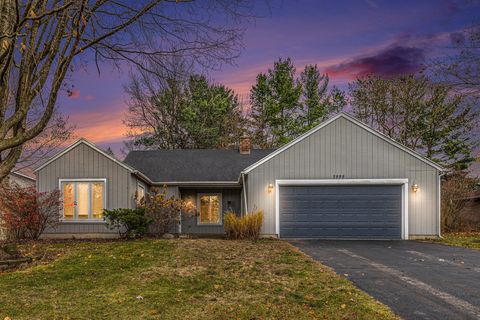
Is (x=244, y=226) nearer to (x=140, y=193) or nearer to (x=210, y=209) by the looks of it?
(x=210, y=209)

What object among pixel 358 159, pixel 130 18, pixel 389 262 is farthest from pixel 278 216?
pixel 130 18

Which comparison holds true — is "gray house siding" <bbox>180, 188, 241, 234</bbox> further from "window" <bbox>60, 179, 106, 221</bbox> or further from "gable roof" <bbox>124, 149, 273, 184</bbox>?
"window" <bbox>60, 179, 106, 221</bbox>

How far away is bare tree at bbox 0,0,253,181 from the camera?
19.1 feet

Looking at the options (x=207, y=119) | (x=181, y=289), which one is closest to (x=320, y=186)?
(x=181, y=289)

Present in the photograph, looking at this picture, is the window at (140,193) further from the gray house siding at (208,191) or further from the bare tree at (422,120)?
the bare tree at (422,120)

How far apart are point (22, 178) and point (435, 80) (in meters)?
23.8

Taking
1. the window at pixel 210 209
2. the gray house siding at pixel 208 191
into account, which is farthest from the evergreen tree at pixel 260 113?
the window at pixel 210 209

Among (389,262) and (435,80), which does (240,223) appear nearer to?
(389,262)

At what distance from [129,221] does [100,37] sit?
9.21 meters

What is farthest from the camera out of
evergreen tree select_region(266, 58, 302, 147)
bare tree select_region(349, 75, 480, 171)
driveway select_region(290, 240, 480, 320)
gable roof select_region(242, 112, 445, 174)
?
evergreen tree select_region(266, 58, 302, 147)

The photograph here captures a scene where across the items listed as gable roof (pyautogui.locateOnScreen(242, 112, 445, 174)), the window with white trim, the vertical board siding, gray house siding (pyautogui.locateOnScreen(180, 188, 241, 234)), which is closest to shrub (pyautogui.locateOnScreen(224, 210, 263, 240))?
gable roof (pyautogui.locateOnScreen(242, 112, 445, 174))

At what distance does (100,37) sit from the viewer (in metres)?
6.23

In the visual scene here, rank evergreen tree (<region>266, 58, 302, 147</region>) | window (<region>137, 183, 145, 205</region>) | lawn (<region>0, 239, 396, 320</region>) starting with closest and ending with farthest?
1. lawn (<region>0, 239, 396, 320</region>)
2. window (<region>137, 183, 145, 205</region>)
3. evergreen tree (<region>266, 58, 302, 147</region>)

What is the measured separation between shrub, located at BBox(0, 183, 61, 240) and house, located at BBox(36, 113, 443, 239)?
0.52 m
